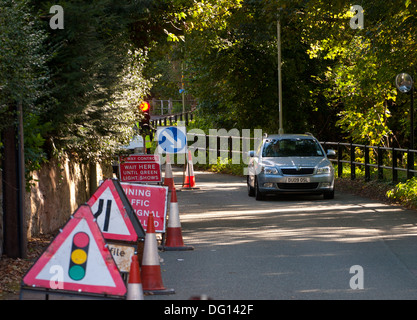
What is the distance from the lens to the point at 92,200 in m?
9.59

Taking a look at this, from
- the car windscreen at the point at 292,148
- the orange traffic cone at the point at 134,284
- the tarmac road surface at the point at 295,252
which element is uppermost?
the car windscreen at the point at 292,148

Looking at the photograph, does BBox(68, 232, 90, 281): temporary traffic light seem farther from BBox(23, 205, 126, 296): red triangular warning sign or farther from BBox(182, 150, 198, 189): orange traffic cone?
BBox(182, 150, 198, 189): orange traffic cone

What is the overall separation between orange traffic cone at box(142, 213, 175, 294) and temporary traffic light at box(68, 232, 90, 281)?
5.30ft

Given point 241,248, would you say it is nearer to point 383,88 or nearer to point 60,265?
point 60,265

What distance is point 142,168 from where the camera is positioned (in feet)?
56.0

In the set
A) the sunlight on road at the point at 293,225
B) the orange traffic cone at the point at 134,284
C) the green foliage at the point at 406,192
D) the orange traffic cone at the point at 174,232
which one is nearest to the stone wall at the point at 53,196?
the orange traffic cone at the point at 174,232

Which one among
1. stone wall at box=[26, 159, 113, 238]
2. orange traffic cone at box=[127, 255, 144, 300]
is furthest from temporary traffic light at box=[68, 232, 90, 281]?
stone wall at box=[26, 159, 113, 238]

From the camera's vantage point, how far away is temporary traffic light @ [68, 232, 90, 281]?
7266 mm

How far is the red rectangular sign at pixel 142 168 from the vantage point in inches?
667

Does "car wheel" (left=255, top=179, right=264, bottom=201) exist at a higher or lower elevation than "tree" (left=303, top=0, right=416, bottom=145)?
lower

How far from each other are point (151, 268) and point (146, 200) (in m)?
3.15

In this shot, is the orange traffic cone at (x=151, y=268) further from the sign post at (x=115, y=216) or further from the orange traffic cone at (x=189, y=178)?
the orange traffic cone at (x=189, y=178)
